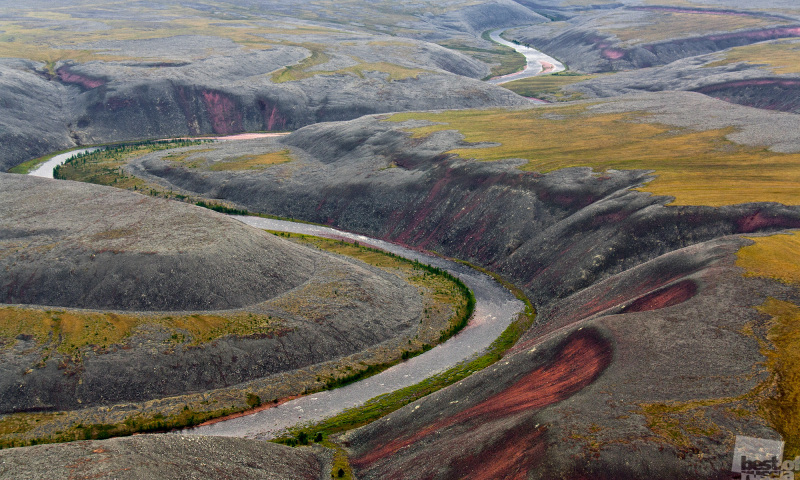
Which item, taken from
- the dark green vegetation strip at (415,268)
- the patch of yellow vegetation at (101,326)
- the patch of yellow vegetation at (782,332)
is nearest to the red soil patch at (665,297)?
the patch of yellow vegetation at (782,332)

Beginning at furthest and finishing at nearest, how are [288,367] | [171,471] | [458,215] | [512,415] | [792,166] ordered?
[458,215] < [792,166] < [288,367] < [512,415] < [171,471]

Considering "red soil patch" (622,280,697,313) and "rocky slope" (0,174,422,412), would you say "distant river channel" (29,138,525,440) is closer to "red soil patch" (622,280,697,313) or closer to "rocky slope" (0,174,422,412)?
"rocky slope" (0,174,422,412)

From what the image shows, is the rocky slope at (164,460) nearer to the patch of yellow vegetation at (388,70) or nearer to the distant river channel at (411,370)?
the distant river channel at (411,370)

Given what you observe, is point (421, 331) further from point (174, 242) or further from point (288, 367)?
point (174, 242)

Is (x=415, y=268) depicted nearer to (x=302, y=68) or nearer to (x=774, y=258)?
(x=774, y=258)

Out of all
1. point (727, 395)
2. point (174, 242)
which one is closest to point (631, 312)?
point (727, 395)

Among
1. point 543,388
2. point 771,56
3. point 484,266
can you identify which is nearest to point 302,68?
point 484,266

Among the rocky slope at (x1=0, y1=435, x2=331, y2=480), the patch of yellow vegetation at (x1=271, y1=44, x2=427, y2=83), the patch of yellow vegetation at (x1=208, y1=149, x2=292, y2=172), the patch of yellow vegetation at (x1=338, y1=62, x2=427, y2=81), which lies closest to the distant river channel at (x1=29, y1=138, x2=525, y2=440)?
the rocky slope at (x1=0, y1=435, x2=331, y2=480)
